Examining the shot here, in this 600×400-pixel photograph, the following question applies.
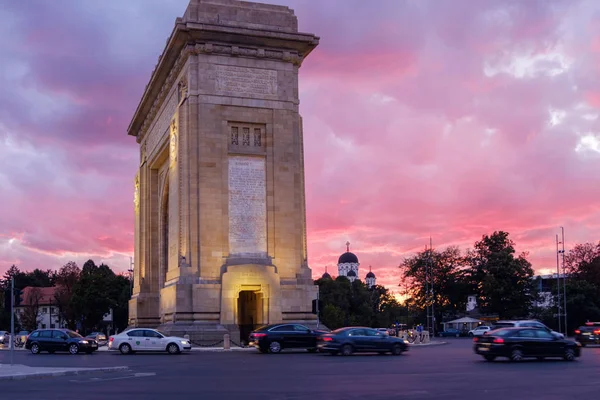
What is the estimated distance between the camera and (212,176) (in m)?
47.0

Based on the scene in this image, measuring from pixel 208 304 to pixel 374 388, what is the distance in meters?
28.1

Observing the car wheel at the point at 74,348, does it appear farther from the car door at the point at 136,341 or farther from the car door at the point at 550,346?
the car door at the point at 550,346

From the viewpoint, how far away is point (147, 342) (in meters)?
40.1

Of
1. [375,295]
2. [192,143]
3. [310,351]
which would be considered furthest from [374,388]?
A: [375,295]

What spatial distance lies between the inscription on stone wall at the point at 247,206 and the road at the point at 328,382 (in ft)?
65.0

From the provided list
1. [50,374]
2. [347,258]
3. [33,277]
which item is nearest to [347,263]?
[347,258]

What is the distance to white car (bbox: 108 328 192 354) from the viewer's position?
39500mm

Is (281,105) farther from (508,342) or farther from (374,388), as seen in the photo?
(374,388)

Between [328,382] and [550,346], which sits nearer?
[328,382]

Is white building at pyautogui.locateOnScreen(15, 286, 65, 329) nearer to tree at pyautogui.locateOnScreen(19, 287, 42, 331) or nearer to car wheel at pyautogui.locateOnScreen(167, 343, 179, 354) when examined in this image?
tree at pyautogui.locateOnScreen(19, 287, 42, 331)

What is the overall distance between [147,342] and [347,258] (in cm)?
15524

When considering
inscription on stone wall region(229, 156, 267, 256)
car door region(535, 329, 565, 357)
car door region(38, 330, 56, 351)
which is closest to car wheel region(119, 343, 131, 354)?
car door region(38, 330, 56, 351)

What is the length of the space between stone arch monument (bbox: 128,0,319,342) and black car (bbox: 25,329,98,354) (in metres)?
4.81

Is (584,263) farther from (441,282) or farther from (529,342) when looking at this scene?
(529,342)
